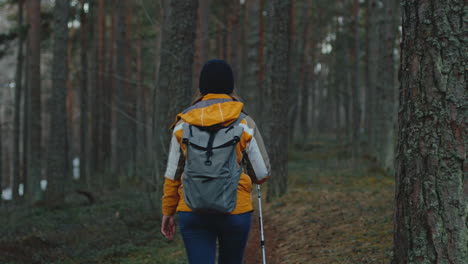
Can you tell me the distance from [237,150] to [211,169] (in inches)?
10.5

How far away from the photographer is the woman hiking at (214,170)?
3383 millimetres

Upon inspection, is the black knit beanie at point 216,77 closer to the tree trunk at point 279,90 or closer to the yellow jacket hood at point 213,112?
the yellow jacket hood at point 213,112

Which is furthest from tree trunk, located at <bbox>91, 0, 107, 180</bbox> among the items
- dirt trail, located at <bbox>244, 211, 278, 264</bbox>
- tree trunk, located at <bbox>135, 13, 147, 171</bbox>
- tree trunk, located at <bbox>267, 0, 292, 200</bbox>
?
dirt trail, located at <bbox>244, 211, 278, 264</bbox>

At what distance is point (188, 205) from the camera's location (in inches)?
136

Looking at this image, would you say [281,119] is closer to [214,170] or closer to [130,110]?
[214,170]

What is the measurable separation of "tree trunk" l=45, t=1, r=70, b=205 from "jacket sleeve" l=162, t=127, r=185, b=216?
12683 millimetres

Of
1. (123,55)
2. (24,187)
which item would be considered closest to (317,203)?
(123,55)

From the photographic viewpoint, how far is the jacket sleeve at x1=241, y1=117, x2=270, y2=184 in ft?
11.8

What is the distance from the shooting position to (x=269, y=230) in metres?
10.3

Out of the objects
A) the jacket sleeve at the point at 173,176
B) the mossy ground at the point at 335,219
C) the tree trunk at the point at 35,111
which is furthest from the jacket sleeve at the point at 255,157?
the tree trunk at the point at 35,111

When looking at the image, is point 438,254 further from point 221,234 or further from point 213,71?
point 213,71

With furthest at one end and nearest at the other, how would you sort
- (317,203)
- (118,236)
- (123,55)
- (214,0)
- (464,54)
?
(214,0), (123,55), (317,203), (118,236), (464,54)

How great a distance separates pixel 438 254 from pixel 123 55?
20299 mm

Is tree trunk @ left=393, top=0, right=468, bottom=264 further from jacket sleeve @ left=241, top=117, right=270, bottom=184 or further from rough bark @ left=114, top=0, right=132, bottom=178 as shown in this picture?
rough bark @ left=114, top=0, right=132, bottom=178
